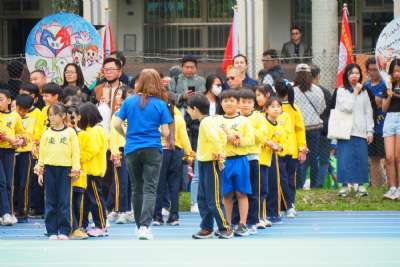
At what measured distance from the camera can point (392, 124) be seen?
19047 millimetres

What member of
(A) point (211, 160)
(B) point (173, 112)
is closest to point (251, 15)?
(B) point (173, 112)

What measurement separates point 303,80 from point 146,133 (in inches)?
253

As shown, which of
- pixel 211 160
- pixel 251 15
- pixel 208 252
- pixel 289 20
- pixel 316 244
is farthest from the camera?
pixel 289 20

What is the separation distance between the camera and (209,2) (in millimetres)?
31938

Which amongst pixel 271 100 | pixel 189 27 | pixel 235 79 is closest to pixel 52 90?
pixel 235 79

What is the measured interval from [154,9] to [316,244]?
19167 millimetres

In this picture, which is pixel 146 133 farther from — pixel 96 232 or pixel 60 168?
pixel 96 232

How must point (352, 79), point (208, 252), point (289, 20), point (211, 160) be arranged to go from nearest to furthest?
point (208, 252) → point (211, 160) → point (352, 79) → point (289, 20)

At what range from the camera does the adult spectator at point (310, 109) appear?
20.3 metres

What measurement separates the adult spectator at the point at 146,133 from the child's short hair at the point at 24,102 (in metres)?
3.30

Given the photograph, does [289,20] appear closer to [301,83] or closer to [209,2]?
[209,2]

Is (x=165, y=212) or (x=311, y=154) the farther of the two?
(x=311, y=154)

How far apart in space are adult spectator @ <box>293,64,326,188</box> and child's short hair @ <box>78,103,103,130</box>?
18.0 feet

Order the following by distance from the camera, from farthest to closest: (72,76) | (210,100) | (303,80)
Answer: (303,80)
(72,76)
(210,100)
